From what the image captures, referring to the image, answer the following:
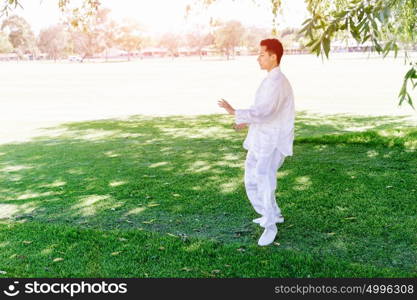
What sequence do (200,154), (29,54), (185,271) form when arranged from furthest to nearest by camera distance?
(29,54) → (200,154) → (185,271)

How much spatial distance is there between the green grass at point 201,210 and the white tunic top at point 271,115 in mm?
1092

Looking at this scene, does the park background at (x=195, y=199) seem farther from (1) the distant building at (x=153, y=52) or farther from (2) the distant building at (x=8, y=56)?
(1) the distant building at (x=153, y=52)

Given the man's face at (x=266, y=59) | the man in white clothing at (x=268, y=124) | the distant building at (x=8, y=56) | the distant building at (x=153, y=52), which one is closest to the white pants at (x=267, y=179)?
the man in white clothing at (x=268, y=124)

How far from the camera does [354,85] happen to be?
103ft

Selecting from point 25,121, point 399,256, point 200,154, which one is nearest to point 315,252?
point 399,256

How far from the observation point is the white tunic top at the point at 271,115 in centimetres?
520

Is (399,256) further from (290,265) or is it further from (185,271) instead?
(185,271)

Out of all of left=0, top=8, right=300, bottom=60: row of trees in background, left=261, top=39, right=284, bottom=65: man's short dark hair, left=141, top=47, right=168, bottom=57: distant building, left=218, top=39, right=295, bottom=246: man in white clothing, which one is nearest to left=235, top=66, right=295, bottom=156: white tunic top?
left=218, top=39, right=295, bottom=246: man in white clothing

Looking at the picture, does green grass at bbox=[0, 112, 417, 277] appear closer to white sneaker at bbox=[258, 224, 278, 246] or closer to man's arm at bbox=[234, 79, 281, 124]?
white sneaker at bbox=[258, 224, 278, 246]

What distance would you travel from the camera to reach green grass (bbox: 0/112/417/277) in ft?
16.4

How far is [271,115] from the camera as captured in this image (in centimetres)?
532

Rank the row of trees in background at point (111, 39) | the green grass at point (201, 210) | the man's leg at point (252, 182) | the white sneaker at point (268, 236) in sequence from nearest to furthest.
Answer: the green grass at point (201, 210)
the white sneaker at point (268, 236)
the man's leg at point (252, 182)
the row of trees in background at point (111, 39)

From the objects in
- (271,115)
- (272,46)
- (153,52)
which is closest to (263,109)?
(271,115)

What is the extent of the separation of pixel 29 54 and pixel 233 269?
13391 cm
